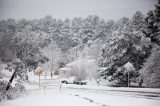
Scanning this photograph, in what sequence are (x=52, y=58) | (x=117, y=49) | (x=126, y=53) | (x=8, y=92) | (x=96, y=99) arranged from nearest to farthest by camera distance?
1. (x=96, y=99)
2. (x=8, y=92)
3. (x=126, y=53)
4. (x=117, y=49)
5. (x=52, y=58)

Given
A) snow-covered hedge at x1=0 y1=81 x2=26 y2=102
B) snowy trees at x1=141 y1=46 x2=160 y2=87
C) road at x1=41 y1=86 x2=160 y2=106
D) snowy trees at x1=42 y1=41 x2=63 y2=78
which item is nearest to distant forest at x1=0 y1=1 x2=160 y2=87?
snowy trees at x1=141 y1=46 x2=160 y2=87

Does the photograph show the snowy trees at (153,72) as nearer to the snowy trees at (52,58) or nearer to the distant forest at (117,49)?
the distant forest at (117,49)

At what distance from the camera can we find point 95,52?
5694 cm

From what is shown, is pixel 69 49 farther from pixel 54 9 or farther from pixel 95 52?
pixel 54 9

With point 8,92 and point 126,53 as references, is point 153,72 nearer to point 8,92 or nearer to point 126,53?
point 126,53

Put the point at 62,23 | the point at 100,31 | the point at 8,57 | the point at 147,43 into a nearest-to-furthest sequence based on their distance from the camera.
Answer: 1. the point at 8,57
2. the point at 147,43
3. the point at 100,31
4. the point at 62,23

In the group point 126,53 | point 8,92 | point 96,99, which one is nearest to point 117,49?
point 126,53

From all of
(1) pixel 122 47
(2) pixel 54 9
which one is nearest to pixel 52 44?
(1) pixel 122 47

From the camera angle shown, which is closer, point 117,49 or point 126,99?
point 126,99

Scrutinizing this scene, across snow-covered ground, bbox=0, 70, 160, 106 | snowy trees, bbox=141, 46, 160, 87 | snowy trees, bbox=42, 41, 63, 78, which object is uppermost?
snowy trees, bbox=42, 41, 63, 78

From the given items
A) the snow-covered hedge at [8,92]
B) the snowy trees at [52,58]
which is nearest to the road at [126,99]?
the snow-covered hedge at [8,92]

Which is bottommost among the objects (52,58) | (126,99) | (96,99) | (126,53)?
(96,99)

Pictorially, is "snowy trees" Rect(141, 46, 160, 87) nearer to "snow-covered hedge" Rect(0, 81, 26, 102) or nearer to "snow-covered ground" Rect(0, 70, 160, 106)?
"snow-covered ground" Rect(0, 70, 160, 106)

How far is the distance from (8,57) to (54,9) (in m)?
7.59
